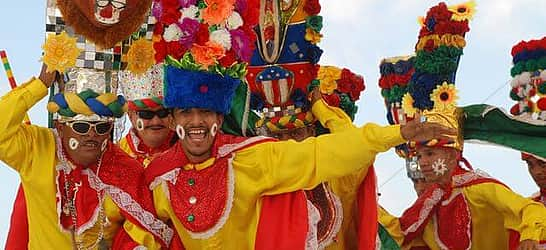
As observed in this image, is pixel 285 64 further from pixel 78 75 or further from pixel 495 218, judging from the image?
pixel 495 218

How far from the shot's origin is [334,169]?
5270mm

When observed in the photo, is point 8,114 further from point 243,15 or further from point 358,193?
point 358,193

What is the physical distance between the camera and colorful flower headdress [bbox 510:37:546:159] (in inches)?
278

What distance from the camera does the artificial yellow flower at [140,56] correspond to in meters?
5.66

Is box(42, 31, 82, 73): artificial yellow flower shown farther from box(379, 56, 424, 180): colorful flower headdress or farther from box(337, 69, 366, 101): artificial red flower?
box(379, 56, 424, 180): colorful flower headdress

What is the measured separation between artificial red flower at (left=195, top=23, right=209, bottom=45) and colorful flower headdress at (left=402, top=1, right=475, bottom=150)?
1.71 meters

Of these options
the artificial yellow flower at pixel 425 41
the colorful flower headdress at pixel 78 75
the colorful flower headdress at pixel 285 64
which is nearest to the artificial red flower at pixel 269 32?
the colorful flower headdress at pixel 285 64

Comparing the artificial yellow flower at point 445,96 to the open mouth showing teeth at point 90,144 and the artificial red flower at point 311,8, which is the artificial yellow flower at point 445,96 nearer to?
the artificial red flower at point 311,8

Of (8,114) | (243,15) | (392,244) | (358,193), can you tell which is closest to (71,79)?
(8,114)

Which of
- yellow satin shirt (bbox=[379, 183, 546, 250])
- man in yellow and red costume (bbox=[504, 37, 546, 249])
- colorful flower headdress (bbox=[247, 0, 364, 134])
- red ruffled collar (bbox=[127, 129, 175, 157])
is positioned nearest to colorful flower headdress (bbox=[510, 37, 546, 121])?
man in yellow and red costume (bbox=[504, 37, 546, 249])

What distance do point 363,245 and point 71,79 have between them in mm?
1890

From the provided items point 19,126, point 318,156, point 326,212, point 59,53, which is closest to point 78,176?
point 19,126

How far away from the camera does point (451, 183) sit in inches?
268

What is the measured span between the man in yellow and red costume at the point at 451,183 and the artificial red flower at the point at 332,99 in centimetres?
42
